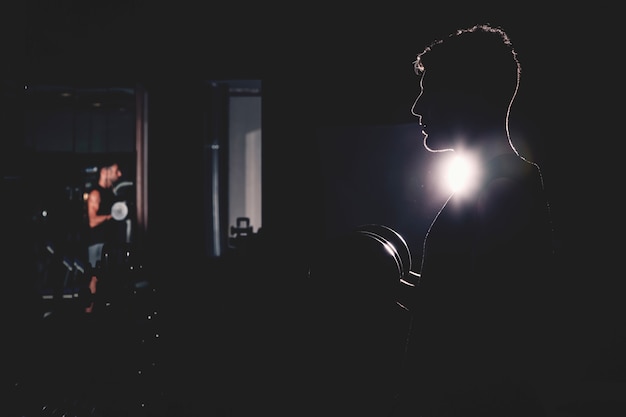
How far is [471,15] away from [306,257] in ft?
6.48

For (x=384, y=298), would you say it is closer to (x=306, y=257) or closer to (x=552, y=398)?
(x=552, y=398)

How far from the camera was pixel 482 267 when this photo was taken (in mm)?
856

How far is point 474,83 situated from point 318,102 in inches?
109

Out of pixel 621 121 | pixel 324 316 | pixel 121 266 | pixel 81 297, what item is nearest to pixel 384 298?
pixel 324 316

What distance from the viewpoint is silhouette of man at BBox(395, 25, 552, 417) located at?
2.77 ft

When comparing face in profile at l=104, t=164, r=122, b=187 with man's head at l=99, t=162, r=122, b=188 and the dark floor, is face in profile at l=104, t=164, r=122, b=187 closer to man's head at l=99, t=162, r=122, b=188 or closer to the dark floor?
man's head at l=99, t=162, r=122, b=188

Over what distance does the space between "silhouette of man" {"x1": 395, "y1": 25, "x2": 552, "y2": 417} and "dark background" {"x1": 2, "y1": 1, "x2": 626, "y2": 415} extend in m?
2.35

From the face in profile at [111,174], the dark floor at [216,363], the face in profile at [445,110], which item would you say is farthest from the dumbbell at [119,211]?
the face in profile at [445,110]

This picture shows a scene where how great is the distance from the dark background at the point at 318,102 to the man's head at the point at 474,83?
2383 mm

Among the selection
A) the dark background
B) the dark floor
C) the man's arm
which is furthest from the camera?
the man's arm

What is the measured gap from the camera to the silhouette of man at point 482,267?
844mm

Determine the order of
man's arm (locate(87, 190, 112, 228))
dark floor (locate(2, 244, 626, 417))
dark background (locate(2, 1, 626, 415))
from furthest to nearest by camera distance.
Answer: man's arm (locate(87, 190, 112, 228)) < dark background (locate(2, 1, 626, 415)) < dark floor (locate(2, 244, 626, 417))

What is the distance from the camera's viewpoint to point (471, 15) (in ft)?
11.6

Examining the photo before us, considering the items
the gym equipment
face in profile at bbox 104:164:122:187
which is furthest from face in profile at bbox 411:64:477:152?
face in profile at bbox 104:164:122:187
